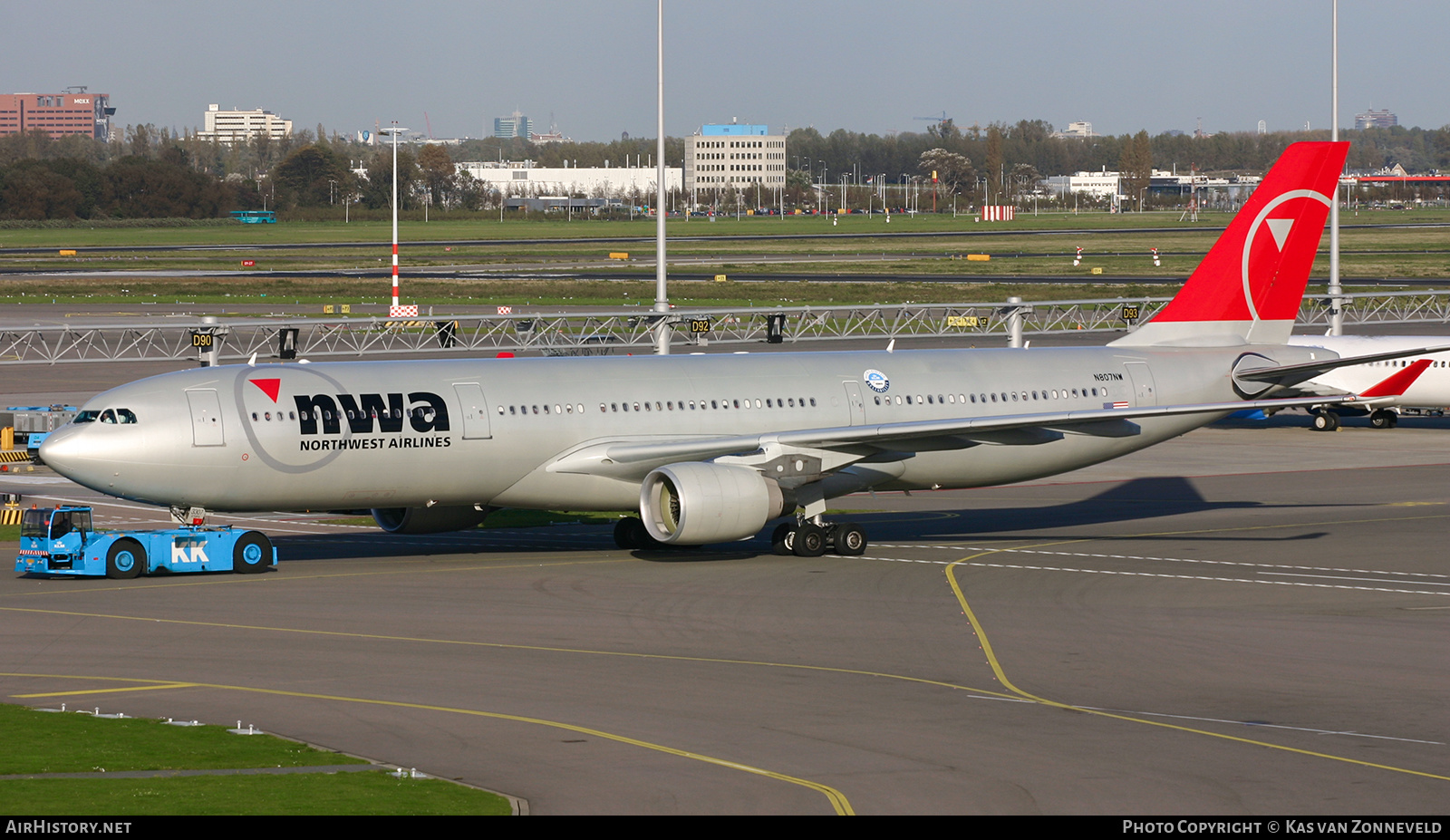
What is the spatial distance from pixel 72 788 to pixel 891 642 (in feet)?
49.4

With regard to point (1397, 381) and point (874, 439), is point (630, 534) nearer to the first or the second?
point (874, 439)

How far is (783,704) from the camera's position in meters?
24.3

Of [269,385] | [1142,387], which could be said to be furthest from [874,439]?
[269,385]

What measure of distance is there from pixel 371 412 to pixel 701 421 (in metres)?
8.03

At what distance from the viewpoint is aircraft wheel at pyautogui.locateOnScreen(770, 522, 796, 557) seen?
40438 millimetres

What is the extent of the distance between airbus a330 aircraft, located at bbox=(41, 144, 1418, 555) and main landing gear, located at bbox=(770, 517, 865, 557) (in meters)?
0.05

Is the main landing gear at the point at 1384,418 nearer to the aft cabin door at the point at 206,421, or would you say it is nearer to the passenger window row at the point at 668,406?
the passenger window row at the point at 668,406

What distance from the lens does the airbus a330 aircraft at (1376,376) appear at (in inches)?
2559

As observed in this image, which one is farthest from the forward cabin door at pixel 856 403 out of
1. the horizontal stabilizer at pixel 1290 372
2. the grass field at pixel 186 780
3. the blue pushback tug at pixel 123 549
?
the grass field at pixel 186 780

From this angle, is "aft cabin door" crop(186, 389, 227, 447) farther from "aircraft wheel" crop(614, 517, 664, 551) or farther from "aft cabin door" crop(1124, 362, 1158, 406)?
"aft cabin door" crop(1124, 362, 1158, 406)

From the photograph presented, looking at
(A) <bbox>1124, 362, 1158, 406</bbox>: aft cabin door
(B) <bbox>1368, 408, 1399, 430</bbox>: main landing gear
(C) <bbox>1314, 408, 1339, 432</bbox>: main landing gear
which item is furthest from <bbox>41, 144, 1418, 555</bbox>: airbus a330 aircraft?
(B) <bbox>1368, 408, 1399, 430</bbox>: main landing gear

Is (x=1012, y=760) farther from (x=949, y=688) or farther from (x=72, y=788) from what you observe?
(x=72, y=788)

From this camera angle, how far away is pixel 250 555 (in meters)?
37.5
